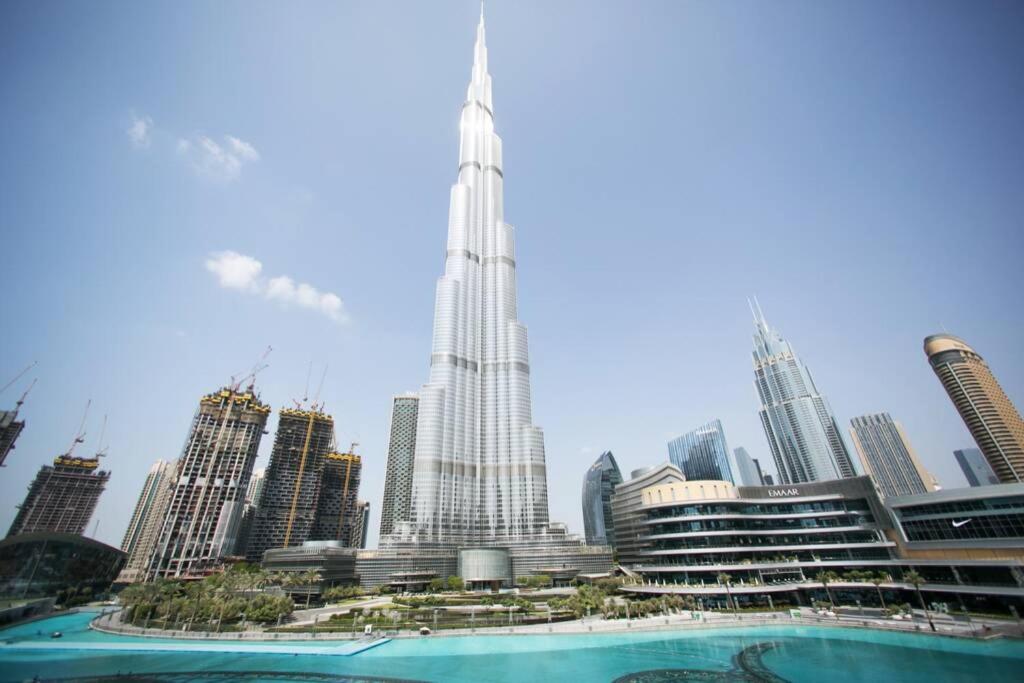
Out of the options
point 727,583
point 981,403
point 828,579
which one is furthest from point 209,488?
point 981,403

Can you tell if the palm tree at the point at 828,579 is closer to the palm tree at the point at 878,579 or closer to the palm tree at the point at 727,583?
the palm tree at the point at 878,579

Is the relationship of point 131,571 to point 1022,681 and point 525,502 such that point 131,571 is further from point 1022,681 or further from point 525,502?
point 1022,681

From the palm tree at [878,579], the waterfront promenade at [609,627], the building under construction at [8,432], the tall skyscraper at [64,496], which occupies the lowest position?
the waterfront promenade at [609,627]

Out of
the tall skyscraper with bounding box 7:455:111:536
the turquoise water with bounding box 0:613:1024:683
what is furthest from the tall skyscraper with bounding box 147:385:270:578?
the turquoise water with bounding box 0:613:1024:683

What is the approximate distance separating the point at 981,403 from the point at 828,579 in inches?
7011

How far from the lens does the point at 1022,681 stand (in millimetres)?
36906

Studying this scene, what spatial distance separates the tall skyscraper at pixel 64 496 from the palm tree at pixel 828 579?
837 feet

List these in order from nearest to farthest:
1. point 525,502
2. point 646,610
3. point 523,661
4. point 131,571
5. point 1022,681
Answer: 1. point 1022,681
2. point 523,661
3. point 646,610
4. point 131,571
5. point 525,502

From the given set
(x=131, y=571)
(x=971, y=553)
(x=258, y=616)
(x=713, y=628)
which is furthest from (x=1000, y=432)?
(x=131, y=571)

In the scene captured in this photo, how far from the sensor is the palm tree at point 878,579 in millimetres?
72812

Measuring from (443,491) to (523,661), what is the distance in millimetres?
128107

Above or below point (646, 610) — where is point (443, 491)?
above

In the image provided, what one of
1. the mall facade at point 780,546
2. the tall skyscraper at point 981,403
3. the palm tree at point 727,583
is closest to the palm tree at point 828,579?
the mall facade at point 780,546

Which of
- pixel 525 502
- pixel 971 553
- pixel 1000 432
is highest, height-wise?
pixel 1000 432
